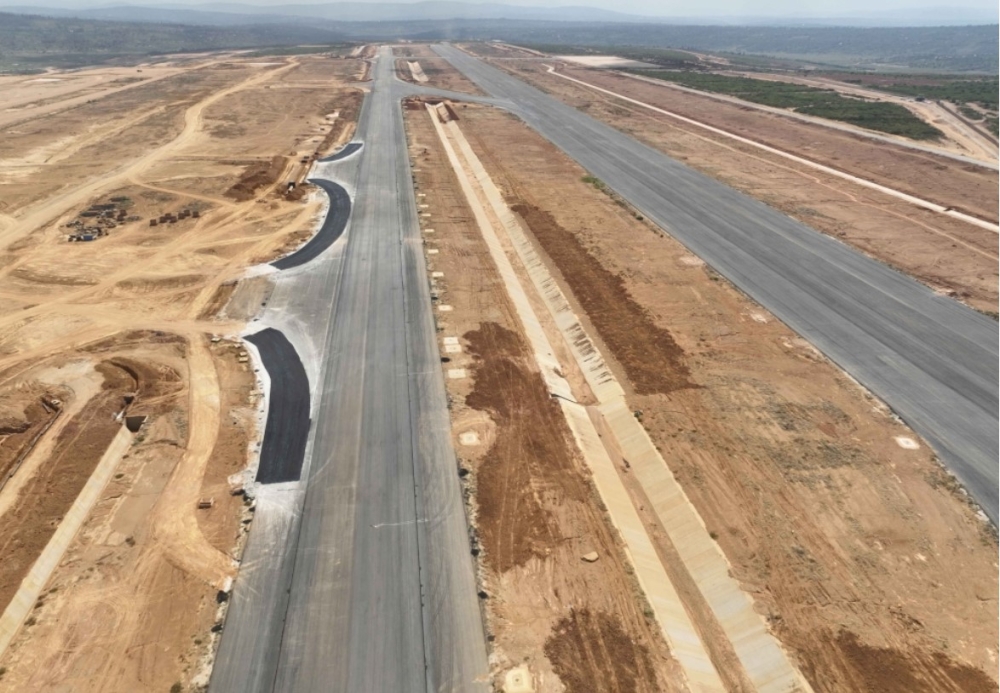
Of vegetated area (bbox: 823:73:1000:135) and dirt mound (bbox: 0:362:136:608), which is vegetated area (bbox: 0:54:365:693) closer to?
dirt mound (bbox: 0:362:136:608)

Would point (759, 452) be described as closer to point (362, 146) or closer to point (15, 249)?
point (15, 249)

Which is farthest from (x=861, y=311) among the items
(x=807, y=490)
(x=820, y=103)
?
(x=820, y=103)

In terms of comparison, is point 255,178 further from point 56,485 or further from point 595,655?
point 595,655

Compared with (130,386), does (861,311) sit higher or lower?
higher

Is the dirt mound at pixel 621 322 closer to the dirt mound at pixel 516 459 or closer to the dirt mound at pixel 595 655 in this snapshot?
the dirt mound at pixel 516 459

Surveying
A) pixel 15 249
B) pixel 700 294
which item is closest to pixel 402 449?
pixel 700 294

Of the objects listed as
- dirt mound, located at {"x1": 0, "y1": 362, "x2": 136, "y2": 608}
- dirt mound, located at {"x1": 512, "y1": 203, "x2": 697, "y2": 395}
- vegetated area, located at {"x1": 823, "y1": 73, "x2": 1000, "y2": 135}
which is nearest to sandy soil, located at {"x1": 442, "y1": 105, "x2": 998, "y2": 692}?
dirt mound, located at {"x1": 512, "y1": 203, "x2": 697, "y2": 395}
